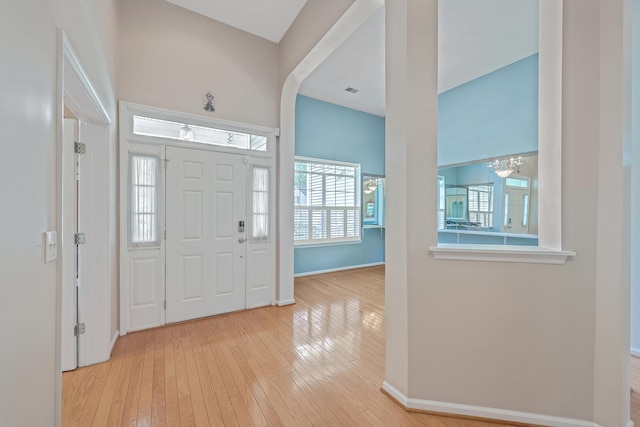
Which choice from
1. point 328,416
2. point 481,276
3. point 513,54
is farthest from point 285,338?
point 513,54

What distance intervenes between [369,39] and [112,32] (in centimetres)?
290

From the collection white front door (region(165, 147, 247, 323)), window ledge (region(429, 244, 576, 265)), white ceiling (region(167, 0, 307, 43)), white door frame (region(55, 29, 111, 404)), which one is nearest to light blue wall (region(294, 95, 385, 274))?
white ceiling (region(167, 0, 307, 43))

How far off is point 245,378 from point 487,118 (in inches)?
204

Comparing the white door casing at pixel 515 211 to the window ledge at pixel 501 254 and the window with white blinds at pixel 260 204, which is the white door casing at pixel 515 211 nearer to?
the window ledge at pixel 501 254

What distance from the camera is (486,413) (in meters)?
1.65

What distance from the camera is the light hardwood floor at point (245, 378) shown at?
5.46 feet

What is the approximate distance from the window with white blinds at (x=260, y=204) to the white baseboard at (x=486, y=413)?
252cm

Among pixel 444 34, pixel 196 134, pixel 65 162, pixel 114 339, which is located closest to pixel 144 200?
pixel 65 162

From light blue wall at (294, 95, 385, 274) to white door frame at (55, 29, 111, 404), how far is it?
3.22 meters

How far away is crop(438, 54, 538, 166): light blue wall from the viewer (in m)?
3.87

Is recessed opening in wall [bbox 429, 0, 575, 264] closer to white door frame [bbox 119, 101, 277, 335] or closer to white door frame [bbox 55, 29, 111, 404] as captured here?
white door frame [bbox 55, 29, 111, 404]

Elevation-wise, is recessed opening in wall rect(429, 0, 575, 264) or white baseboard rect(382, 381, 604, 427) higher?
recessed opening in wall rect(429, 0, 575, 264)

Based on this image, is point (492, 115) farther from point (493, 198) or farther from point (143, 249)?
point (143, 249)

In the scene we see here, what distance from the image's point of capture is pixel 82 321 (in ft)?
7.27
